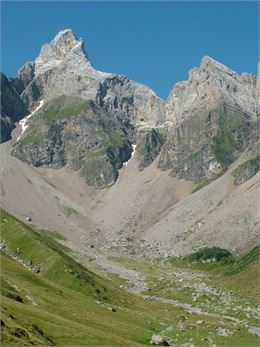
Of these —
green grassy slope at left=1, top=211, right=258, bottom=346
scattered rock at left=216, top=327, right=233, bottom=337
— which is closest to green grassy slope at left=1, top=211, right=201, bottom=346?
green grassy slope at left=1, top=211, right=258, bottom=346

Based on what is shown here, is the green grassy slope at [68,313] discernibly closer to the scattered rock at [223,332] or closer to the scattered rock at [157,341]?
the scattered rock at [157,341]

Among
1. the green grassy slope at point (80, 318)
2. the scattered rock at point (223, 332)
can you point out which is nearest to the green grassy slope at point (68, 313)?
the green grassy slope at point (80, 318)

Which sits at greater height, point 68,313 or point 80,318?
point 68,313

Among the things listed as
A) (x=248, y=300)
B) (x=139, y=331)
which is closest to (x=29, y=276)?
(x=139, y=331)

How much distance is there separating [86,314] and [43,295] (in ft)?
39.0

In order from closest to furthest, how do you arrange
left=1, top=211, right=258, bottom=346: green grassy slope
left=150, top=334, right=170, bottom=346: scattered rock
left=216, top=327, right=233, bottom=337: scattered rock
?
left=1, top=211, right=258, bottom=346: green grassy slope → left=150, top=334, right=170, bottom=346: scattered rock → left=216, top=327, right=233, bottom=337: scattered rock

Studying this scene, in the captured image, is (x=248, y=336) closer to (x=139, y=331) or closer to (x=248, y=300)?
(x=139, y=331)

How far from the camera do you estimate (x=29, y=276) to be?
140125mm

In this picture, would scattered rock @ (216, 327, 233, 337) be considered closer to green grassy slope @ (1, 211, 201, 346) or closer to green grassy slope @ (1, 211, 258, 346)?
green grassy slope @ (1, 211, 258, 346)

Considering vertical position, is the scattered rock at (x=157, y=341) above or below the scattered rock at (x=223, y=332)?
below

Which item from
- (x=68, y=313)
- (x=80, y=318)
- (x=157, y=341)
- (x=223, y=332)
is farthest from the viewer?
(x=223, y=332)

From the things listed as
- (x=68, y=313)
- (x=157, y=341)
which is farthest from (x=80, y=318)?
(x=157, y=341)

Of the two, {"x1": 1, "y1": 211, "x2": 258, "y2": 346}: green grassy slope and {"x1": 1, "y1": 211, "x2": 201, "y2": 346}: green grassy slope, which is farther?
{"x1": 1, "y1": 211, "x2": 258, "y2": 346}: green grassy slope

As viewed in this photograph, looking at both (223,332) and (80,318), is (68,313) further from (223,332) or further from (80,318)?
(223,332)
